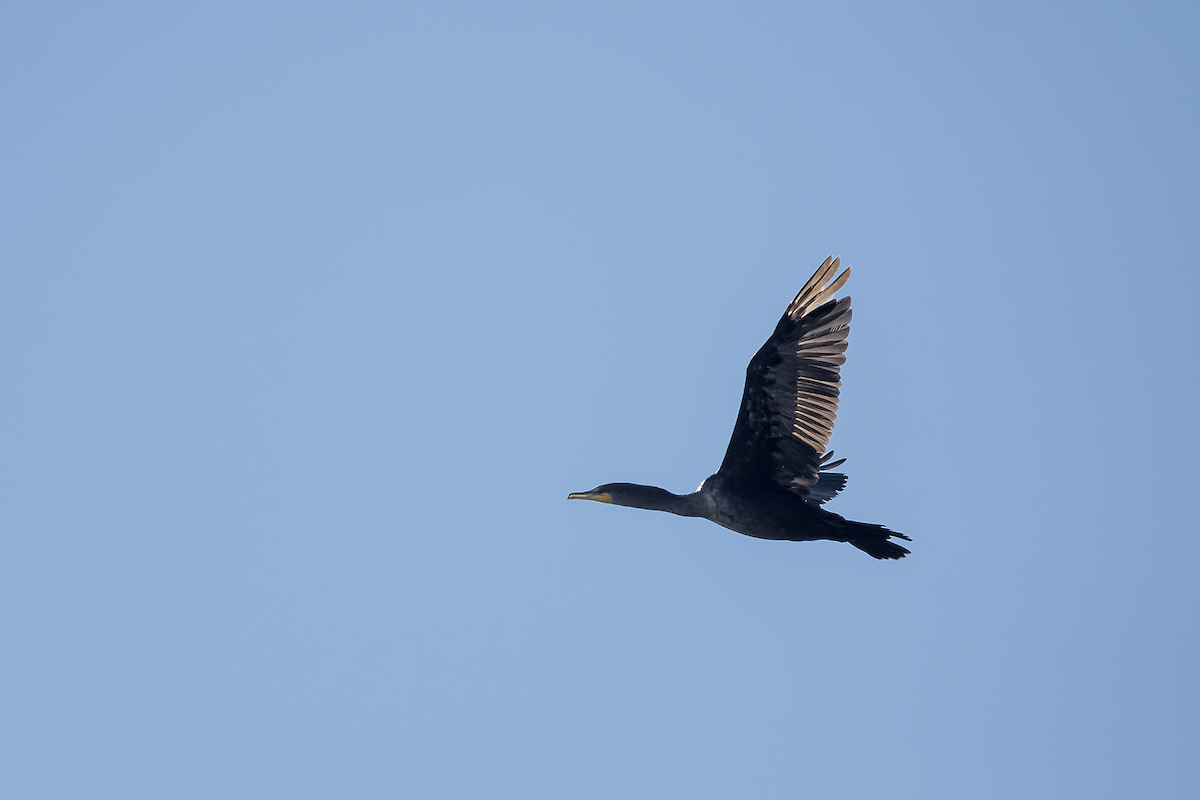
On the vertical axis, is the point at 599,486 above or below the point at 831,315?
below

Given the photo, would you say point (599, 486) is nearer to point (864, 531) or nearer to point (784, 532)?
point (784, 532)

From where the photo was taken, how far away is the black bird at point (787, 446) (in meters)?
14.4

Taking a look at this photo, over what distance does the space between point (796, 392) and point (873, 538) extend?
75.3 inches

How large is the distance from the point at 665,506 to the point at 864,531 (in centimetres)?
247

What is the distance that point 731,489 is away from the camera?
14.9 m

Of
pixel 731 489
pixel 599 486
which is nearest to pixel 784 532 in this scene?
pixel 731 489

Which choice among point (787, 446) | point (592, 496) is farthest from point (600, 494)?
point (787, 446)

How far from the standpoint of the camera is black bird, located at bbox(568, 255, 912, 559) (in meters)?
14.4

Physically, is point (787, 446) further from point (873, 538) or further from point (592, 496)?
point (592, 496)

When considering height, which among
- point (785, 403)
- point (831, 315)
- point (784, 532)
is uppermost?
point (831, 315)

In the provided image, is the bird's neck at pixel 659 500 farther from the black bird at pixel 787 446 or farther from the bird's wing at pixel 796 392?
the bird's wing at pixel 796 392

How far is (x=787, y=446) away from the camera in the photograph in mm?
14742

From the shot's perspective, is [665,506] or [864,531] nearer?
[864,531]

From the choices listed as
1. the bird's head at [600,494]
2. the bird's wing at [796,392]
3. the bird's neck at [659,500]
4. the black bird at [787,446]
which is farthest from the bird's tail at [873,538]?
the bird's head at [600,494]
